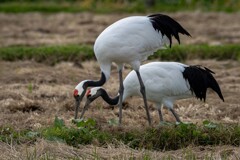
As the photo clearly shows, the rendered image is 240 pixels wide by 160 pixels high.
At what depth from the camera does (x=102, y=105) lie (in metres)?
9.97

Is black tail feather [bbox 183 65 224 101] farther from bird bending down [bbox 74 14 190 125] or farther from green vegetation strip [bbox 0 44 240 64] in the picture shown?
green vegetation strip [bbox 0 44 240 64]

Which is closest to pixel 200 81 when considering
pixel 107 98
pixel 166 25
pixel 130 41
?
pixel 166 25

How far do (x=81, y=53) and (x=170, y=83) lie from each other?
520cm

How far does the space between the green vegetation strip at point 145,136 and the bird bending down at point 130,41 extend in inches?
Answer: 32.8

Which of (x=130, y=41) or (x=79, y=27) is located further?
(x=79, y=27)

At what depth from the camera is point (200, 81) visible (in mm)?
8922

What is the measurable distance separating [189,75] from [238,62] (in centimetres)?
479

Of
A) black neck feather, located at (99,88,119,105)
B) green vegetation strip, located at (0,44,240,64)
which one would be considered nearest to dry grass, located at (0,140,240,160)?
black neck feather, located at (99,88,119,105)

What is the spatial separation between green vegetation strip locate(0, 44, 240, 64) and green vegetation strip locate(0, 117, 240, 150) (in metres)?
5.79

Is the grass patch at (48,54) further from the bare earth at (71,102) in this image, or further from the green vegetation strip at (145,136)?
the green vegetation strip at (145,136)

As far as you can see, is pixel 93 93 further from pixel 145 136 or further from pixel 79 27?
pixel 79 27

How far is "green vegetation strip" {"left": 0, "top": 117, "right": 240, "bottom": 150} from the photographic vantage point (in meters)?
7.63

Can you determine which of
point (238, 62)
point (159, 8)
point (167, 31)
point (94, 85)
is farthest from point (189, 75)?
point (159, 8)

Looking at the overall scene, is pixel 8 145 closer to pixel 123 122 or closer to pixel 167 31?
pixel 123 122
